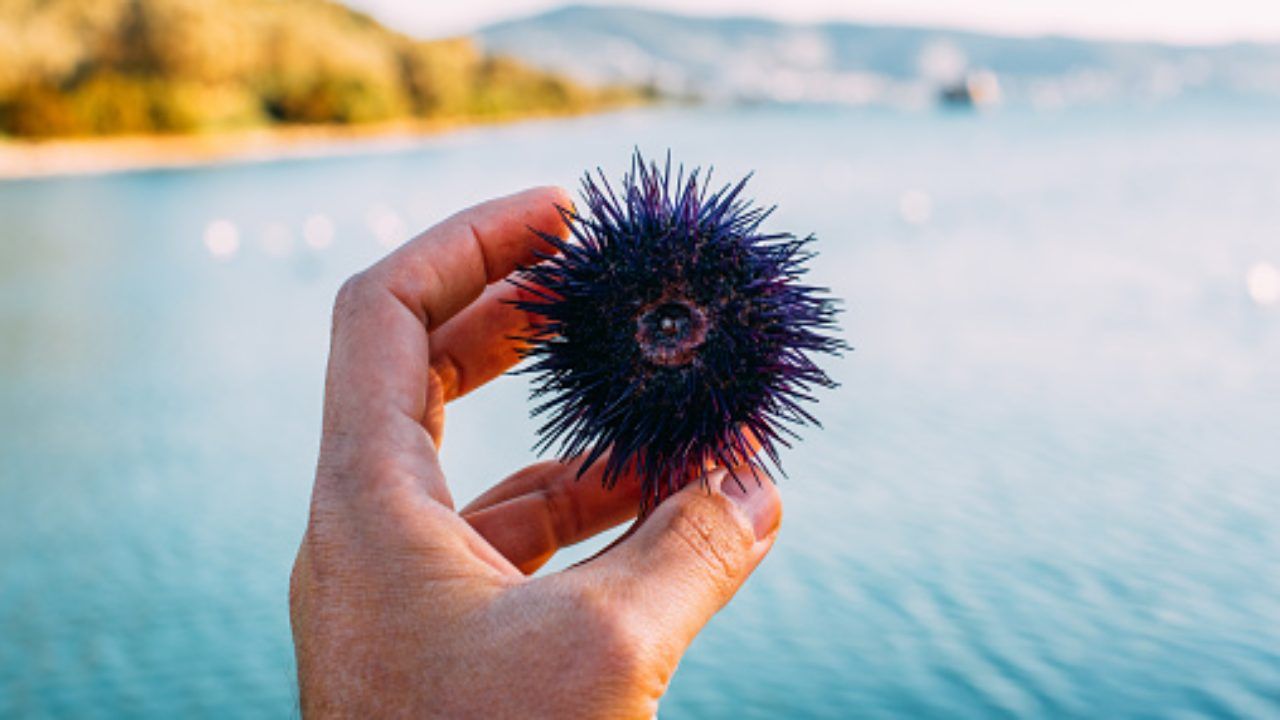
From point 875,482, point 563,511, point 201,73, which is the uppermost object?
point 201,73

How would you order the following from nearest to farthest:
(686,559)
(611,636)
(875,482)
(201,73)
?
(611,636), (686,559), (875,482), (201,73)

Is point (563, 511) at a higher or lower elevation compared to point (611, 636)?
higher

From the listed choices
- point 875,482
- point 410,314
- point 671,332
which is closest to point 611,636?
point 671,332

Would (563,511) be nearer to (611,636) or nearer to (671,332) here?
(671,332)

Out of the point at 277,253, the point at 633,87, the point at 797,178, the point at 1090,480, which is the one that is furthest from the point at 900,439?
the point at 633,87

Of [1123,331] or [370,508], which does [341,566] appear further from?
[1123,331]

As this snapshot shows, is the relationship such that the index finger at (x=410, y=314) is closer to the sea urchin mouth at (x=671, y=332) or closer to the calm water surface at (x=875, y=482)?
the sea urchin mouth at (x=671, y=332)

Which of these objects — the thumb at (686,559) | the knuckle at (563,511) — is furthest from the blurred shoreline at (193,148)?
the thumb at (686,559)
